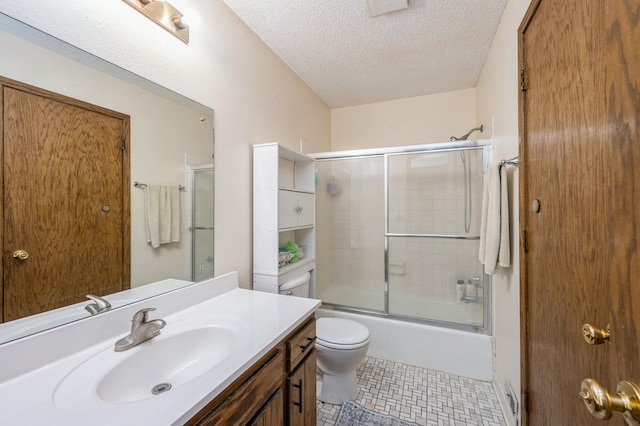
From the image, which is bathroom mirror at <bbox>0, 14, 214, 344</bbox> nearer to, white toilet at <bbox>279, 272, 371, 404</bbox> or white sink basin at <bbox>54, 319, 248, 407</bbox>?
white sink basin at <bbox>54, 319, 248, 407</bbox>

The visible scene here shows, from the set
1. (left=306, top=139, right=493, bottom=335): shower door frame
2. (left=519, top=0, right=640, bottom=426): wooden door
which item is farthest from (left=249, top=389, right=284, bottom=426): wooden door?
(left=306, top=139, right=493, bottom=335): shower door frame

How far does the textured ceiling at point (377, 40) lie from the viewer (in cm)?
162

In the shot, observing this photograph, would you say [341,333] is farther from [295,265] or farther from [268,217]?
[268,217]

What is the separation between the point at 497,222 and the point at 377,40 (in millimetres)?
1480

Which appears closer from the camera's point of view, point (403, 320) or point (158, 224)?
point (158, 224)

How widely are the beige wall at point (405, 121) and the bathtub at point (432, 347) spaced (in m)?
1.89

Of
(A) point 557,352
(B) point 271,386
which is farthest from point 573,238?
(B) point 271,386

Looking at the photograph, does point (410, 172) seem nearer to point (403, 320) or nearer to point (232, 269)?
point (403, 320)

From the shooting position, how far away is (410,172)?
8.47 feet

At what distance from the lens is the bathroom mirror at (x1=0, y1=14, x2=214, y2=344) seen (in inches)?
32.2

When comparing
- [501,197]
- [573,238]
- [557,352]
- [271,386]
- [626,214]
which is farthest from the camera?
[501,197]

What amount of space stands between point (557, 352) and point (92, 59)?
187cm

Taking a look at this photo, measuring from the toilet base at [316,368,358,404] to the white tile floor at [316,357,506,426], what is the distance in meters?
0.04

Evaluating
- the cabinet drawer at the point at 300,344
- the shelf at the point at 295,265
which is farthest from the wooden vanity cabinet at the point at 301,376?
the shelf at the point at 295,265
